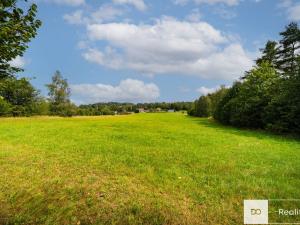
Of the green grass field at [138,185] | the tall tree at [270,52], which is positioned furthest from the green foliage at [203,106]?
the green grass field at [138,185]

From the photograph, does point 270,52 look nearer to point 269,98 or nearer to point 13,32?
point 269,98

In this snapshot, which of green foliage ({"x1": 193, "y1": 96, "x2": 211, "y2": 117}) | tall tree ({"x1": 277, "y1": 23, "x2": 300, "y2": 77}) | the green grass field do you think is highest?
tall tree ({"x1": 277, "y1": 23, "x2": 300, "y2": 77})

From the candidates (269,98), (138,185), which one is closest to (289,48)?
(269,98)

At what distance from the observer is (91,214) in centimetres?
475

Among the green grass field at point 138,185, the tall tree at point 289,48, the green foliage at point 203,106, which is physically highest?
the tall tree at point 289,48

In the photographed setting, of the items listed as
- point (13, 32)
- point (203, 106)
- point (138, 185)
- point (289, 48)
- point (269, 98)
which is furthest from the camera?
point (203, 106)

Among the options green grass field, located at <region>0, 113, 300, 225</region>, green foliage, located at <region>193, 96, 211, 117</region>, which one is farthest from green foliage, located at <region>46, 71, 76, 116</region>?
green grass field, located at <region>0, 113, 300, 225</region>

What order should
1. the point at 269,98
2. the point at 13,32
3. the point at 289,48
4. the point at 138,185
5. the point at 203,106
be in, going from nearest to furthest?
the point at 13,32
the point at 138,185
the point at 269,98
the point at 289,48
the point at 203,106

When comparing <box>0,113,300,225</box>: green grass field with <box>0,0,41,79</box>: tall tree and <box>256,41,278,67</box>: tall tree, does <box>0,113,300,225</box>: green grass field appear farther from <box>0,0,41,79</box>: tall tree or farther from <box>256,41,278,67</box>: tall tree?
<box>256,41,278,67</box>: tall tree

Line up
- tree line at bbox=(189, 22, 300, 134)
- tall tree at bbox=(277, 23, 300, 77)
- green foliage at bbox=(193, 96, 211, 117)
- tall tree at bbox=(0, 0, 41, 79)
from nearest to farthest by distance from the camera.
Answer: tall tree at bbox=(0, 0, 41, 79) → tree line at bbox=(189, 22, 300, 134) → tall tree at bbox=(277, 23, 300, 77) → green foliage at bbox=(193, 96, 211, 117)

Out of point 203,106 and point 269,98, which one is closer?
point 269,98

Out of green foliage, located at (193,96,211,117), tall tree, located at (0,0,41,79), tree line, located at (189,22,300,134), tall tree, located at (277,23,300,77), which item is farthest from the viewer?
green foliage, located at (193,96,211,117)

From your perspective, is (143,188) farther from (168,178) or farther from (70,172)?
(70,172)

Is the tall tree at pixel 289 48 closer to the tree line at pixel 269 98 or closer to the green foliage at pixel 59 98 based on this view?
the tree line at pixel 269 98
